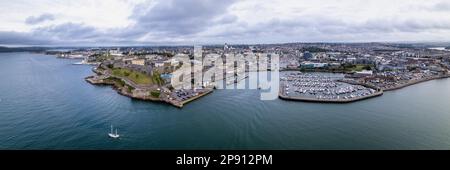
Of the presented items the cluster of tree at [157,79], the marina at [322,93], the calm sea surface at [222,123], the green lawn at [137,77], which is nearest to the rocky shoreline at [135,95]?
the calm sea surface at [222,123]

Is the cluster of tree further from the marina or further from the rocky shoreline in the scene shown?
the marina

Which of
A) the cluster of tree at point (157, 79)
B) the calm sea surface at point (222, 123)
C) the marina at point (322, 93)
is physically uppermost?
the cluster of tree at point (157, 79)

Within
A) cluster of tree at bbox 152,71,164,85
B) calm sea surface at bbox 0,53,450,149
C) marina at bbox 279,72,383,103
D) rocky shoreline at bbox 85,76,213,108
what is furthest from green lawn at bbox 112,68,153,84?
marina at bbox 279,72,383,103

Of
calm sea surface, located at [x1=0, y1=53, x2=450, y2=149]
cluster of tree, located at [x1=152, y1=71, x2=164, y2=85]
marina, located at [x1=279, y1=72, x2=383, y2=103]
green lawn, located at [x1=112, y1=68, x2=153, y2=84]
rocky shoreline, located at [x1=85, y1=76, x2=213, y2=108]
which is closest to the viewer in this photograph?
calm sea surface, located at [x1=0, y1=53, x2=450, y2=149]

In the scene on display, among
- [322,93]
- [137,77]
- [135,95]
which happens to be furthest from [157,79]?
[322,93]

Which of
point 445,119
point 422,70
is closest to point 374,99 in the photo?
point 445,119

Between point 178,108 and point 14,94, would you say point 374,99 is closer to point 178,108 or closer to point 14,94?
point 178,108

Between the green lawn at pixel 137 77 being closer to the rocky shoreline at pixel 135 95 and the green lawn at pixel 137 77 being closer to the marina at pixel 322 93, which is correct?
the rocky shoreline at pixel 135 95

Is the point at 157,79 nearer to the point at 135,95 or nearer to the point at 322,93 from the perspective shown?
the point at 135,95
